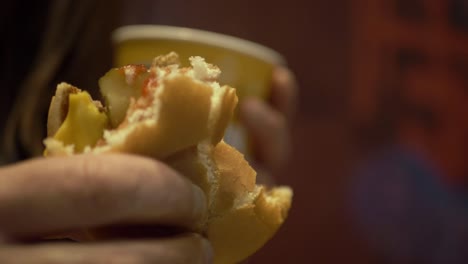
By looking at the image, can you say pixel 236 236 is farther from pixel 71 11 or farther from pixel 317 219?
pixel 317 219

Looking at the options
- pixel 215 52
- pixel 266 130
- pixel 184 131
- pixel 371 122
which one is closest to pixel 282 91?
pixel 266 130

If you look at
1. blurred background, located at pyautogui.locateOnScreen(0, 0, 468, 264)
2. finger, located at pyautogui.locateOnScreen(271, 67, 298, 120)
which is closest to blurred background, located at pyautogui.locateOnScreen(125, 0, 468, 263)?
blurred background, located at pyautogui.locateOnScreen(0, 0, 468, 264)

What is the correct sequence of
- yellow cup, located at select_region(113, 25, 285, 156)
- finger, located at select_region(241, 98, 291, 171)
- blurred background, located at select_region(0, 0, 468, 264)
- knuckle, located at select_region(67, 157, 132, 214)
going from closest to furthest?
knuckle, located at select_region(67, 157, 132, 214), yellow cup, located at select_region(113, 25, 285, 156), finger, located at select_region(241, 98, 291, 171), blurred background, located at select_region(0, 0, 468, 264)

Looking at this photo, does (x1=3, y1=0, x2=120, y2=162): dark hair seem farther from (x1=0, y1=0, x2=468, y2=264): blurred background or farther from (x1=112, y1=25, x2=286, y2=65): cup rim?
(x1=0, y1=0, x2=468, y2=264): blurred background

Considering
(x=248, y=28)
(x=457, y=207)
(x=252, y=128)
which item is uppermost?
(x=248, y=28)

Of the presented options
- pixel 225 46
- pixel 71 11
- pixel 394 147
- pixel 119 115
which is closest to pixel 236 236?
pixel 119 115
